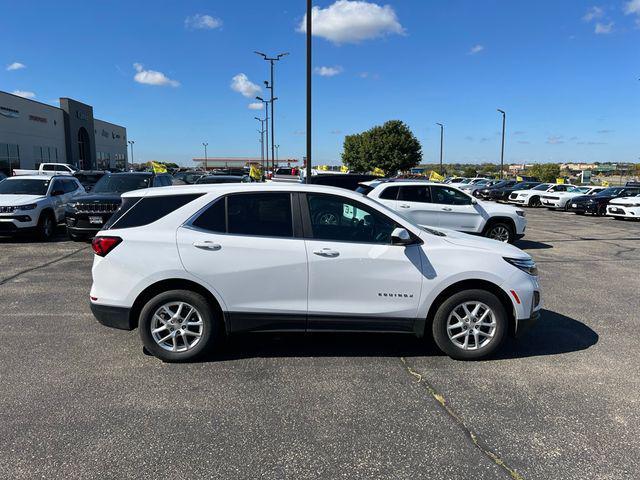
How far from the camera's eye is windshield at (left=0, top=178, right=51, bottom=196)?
12.5 meters

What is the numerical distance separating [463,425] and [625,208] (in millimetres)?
20797

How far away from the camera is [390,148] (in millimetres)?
65438

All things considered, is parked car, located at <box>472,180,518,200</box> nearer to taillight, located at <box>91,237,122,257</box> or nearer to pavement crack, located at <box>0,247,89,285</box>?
pavement crack, located at <box>0,247,89,285</box>

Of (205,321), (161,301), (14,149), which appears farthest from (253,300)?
(14,149)

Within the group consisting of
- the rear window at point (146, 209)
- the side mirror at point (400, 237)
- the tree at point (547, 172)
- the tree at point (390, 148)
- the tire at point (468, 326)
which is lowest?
the tire at point (468, 326)

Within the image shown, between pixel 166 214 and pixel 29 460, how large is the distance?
2252 mm

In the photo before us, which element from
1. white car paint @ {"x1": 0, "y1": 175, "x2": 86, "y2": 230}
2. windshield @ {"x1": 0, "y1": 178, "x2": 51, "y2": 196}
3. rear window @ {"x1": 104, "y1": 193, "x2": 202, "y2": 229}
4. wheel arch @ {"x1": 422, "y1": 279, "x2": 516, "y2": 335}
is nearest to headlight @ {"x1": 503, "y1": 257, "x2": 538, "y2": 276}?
wheel arch @ {"x1": 422, "y1": 279, "x2": 516, "y2": 335}

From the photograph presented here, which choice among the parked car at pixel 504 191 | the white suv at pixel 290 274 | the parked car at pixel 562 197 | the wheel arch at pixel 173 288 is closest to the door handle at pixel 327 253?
the white suv at pixel 290 274

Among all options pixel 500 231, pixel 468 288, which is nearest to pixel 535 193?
pixel 500 231

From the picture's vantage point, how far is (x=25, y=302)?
6.53 metres

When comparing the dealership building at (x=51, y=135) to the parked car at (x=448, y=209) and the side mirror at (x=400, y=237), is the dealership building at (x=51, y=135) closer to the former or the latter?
the parked car at (x=448, y=209)

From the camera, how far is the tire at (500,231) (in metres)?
11.8

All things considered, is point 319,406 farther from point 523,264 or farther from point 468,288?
point 523,264

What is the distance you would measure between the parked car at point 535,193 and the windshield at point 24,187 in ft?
87.1
